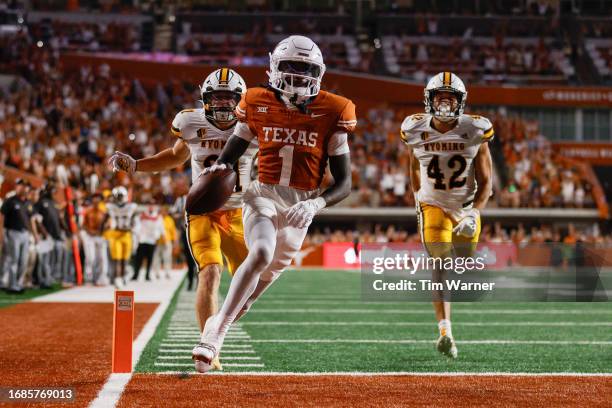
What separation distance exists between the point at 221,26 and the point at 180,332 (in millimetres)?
28397

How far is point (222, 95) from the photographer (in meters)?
6.28

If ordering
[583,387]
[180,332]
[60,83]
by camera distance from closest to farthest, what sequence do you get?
[583,387]
[180,332]
[60,83]

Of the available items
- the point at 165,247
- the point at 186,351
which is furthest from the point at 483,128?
the point at 165,247

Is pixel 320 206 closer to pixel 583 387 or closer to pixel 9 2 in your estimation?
pixel 583 387

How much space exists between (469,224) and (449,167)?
478 millimetres

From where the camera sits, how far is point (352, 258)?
2617 centimetres

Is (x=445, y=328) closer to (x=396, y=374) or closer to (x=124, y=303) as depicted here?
(x=396, y=374)

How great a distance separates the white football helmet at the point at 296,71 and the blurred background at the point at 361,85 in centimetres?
1421

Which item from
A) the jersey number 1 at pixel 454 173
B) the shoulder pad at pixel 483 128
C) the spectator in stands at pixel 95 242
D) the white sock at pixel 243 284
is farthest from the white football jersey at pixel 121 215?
the white sock at pixel 243 284

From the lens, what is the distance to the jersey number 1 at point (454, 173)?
24.1 ft

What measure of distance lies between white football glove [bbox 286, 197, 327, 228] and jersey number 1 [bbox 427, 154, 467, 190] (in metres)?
2.34

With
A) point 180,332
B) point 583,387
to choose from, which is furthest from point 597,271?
point 583,387

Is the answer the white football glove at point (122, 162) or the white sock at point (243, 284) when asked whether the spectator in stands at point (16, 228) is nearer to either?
the white football glove at point (122, 162)

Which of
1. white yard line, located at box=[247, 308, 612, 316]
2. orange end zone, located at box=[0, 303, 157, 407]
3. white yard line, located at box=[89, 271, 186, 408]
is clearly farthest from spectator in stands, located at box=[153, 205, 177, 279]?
white yard line, located at box=[247, 308, 612, 316]
